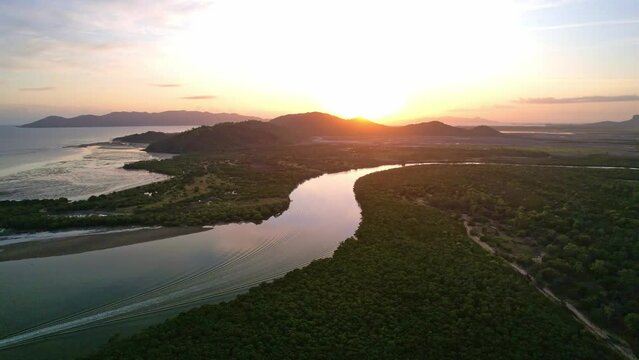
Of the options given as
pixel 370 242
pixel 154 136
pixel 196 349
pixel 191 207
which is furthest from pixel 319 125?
pixel 196 349

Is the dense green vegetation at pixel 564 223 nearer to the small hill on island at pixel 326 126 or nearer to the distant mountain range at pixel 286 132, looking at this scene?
the distant mountain range at pixel 286 132

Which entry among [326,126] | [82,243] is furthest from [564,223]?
[326,126]

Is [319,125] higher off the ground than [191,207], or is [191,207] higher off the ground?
[319,125]

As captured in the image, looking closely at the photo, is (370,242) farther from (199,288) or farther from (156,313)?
(156,313)

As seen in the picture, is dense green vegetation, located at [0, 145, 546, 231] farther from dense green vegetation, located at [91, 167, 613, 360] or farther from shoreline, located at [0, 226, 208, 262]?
dense green vegetation, located at [91, 167, 613, 360]

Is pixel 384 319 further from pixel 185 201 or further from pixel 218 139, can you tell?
pixel 218 139

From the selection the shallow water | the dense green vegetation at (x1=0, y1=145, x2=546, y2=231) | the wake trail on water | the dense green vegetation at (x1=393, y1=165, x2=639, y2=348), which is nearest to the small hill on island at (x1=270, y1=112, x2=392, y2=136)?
the dense green vegetation at (x1=0, y1=145, x2=546, y2=231)

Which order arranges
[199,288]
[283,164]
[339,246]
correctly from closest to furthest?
[199,288]
[339,246]
[283,164]

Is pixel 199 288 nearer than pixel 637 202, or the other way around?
pixel 199 288
